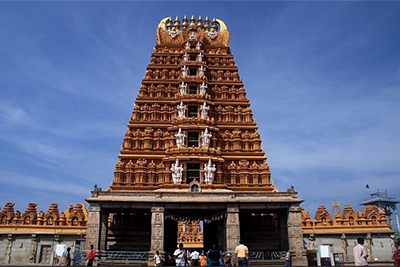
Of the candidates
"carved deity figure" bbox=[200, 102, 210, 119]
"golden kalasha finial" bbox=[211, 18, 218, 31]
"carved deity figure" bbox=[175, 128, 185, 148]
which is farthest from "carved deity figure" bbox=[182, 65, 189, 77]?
"golden kalasha finial" bbox=[211, 18, 218, 31]

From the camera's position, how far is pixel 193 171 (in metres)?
31.9

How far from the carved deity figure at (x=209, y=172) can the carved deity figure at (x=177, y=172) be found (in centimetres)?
222

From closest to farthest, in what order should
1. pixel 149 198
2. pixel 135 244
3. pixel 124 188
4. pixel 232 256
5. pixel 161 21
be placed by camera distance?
1. pixel 232 256
2. pixel 149 198
3. pixel 135 244
4. pixel 124 188
5. pixel 161 21

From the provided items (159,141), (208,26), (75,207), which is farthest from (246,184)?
(208,26)

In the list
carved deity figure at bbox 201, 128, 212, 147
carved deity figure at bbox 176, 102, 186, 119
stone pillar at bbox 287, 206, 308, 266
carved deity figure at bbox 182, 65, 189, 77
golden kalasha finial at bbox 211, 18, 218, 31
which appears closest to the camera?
stone pillar at bbox 287, 206, 308, 266

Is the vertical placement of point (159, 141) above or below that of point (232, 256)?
above

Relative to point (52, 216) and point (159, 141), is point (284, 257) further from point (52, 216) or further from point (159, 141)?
point (52, 216)

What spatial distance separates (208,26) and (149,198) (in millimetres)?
27230

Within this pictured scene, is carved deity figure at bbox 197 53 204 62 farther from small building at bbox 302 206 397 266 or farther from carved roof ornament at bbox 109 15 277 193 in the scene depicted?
small building at bbox 302 206 397 266

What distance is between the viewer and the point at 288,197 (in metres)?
26.2

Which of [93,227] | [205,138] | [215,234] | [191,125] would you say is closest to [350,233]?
[215,234]

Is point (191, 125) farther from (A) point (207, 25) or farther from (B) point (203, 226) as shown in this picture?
(A) point (207, 25)

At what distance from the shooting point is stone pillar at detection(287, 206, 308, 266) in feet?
79.6

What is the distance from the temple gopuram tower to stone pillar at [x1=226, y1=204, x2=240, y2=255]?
0.22 ft
